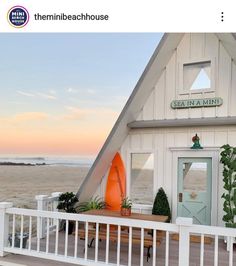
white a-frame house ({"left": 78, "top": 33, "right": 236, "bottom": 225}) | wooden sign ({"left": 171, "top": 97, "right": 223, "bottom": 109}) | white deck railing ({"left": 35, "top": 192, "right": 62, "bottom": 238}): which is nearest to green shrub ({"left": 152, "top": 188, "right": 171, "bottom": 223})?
white a-frame house ({"left": 78, "top": 33, "right": 236, "bottom": 225})

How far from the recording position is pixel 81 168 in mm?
6574

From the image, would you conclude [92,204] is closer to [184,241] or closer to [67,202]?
[67,202]

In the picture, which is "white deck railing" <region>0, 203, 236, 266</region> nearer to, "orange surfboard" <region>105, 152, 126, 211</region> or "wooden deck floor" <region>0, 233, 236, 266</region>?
"wooden deck floor" <region>0, 233, 236, 266</region>

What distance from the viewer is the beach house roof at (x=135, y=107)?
5484 mm

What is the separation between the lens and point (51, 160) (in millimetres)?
7562

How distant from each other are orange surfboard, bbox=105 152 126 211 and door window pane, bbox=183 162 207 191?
1.58 meters

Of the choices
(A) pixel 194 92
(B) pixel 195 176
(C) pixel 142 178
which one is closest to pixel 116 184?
(C) pixel 142 178

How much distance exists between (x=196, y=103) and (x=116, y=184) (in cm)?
288

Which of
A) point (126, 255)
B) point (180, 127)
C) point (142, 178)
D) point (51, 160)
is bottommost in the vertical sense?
point (126, 255)
